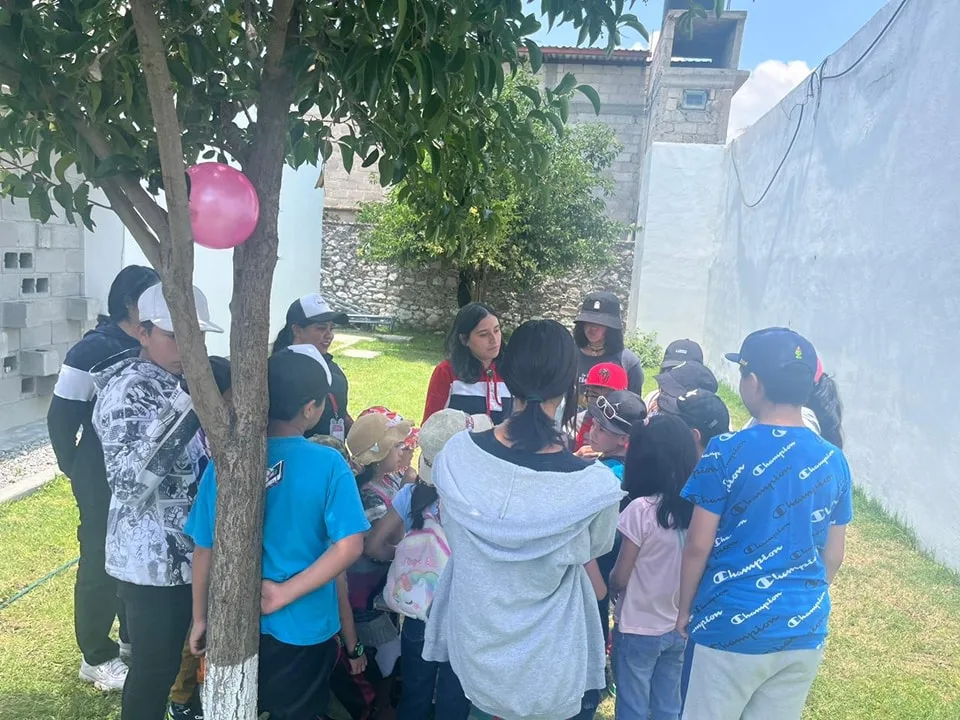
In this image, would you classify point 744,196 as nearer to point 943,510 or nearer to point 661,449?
point 943,510

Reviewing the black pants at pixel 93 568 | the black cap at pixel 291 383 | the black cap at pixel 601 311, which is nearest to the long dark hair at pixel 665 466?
the black cap at pixel 291 383

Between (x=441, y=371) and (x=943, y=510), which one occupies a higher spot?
(x=441, y=371)

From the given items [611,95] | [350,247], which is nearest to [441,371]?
[350,247]

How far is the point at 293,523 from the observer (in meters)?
1.95

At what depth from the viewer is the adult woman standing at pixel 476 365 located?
338 cm

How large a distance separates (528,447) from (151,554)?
119cm

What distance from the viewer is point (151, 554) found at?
6.98ft

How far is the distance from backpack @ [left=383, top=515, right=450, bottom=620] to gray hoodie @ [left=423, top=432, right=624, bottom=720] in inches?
13.6

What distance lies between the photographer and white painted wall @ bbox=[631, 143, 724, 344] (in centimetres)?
1255

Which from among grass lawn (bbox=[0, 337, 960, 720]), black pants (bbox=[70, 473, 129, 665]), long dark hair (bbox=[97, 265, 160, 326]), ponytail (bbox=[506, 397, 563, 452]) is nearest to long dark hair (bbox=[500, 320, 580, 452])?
ponytail (bbox=[506, 397, 563, 452])

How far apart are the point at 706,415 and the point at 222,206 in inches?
76.0

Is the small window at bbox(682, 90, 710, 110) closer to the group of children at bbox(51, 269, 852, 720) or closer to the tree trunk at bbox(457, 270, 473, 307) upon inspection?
the tree trunk at bbox(457, 270, 473, 307)

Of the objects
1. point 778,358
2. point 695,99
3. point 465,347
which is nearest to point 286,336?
point 465,347

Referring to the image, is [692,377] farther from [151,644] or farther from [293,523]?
[151,644]
